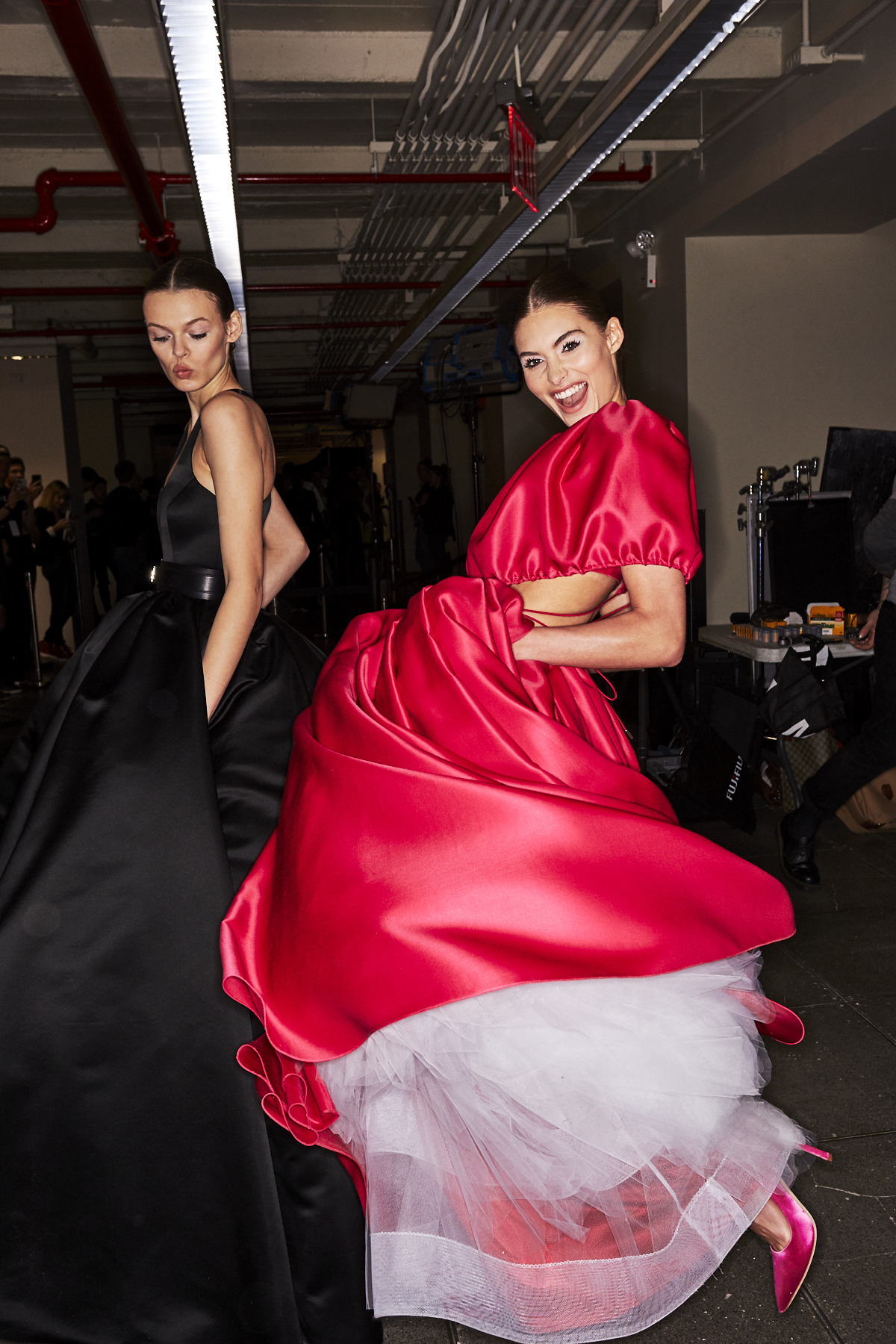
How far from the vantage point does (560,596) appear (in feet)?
4.99

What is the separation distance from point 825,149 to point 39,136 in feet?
13.8

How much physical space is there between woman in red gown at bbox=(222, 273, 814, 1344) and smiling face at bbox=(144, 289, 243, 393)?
632mm

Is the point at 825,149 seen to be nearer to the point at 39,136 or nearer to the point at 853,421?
the point at 853,421

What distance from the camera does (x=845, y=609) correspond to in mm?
4344

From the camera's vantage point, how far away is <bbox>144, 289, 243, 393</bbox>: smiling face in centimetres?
171

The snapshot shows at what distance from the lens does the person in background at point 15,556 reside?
7.64m

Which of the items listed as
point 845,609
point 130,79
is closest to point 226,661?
point 845,609

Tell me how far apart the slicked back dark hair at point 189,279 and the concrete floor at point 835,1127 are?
168 cm

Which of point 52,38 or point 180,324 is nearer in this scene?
point 180,324

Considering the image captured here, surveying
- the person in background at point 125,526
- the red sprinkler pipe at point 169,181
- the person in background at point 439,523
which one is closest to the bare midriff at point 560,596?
the red sprinkler pipe at point 169,181

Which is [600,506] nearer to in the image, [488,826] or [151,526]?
[488,826]

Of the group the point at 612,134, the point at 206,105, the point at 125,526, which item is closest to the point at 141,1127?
the point at 206,105

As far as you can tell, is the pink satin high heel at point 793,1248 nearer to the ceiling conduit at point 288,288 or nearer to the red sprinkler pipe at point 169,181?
the red sprinkler pipe at point 169,181

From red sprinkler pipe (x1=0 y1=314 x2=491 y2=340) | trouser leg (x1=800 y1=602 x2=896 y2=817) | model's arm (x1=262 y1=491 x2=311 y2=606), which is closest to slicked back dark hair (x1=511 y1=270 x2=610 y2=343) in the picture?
model's arm (x1=262 y1=491 x2=311 y2=606)
